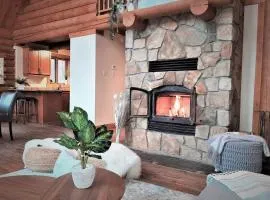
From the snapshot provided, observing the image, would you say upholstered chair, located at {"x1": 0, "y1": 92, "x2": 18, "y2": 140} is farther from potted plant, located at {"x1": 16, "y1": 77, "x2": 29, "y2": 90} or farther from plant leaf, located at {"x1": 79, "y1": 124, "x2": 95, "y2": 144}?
plant leaf, located at {"x1": 79, "y1": 124, "x2": 95, "y2": 144}

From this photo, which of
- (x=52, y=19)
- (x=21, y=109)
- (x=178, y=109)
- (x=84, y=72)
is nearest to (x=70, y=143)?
(x=178, y=109)

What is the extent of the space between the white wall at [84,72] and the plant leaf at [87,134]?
14.3 ft

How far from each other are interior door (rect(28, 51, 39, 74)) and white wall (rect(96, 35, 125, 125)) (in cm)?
317

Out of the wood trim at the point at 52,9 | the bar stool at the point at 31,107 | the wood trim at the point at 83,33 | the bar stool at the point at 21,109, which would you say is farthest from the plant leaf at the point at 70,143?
the bar stool at the point at 21,109

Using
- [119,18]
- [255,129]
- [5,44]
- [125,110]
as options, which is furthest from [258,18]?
[5,44]

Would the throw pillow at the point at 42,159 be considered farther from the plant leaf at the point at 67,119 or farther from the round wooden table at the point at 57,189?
the plant leaf at the point at 67,119

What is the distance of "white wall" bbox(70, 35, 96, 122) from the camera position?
569 centimetres

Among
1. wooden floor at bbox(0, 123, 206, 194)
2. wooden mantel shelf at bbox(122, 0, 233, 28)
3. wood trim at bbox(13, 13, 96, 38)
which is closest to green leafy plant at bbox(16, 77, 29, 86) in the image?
wood trim at bbox(13, 13, 96, 38)

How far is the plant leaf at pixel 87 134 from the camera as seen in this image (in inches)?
53.0

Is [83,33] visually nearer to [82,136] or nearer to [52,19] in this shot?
[52,19]

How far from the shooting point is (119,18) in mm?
4562

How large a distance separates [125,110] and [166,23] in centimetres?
166

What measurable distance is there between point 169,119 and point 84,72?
105 inches

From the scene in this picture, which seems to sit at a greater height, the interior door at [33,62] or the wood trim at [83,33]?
the wood trim at [83,33]
